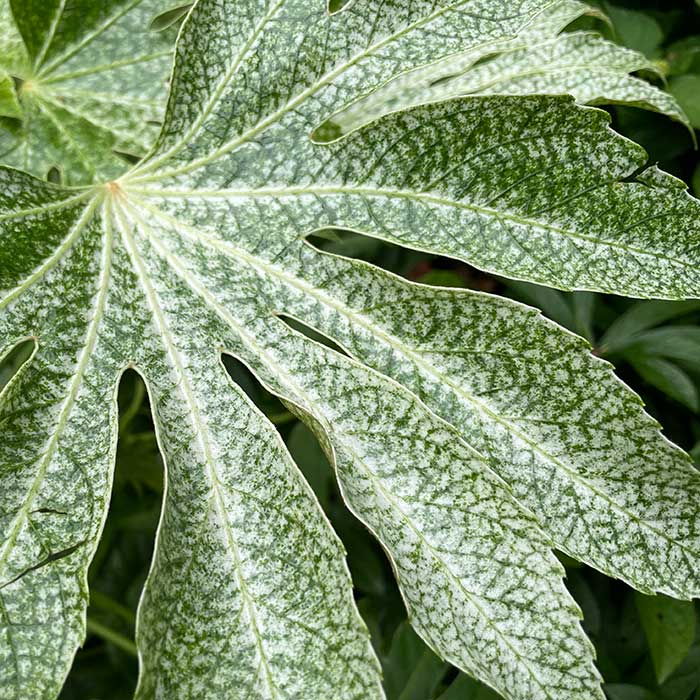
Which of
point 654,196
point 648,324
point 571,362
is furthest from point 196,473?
point 648,324

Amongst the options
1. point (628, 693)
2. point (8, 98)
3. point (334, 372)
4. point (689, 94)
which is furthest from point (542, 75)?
point (628, 693)

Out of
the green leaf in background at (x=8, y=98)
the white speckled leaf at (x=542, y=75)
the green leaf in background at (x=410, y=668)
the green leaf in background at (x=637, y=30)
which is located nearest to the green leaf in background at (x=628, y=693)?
the green leaf in background at (x=410, y=668)

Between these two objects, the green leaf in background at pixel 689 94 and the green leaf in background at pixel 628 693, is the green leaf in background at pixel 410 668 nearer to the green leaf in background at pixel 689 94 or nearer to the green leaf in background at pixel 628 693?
the green leaf in background at pixel 628 693

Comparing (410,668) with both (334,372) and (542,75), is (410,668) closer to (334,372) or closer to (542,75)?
(334,372)

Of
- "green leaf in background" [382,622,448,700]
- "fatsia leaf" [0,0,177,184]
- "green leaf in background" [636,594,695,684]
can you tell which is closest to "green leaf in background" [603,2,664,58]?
"fatsia leaf" [0,0,177,184]

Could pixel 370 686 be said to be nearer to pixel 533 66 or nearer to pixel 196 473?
pixel 196 473

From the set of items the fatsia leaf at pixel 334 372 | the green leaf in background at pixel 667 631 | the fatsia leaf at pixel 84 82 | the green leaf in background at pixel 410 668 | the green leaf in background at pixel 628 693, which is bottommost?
the green leaf in background at pixel 628 693
